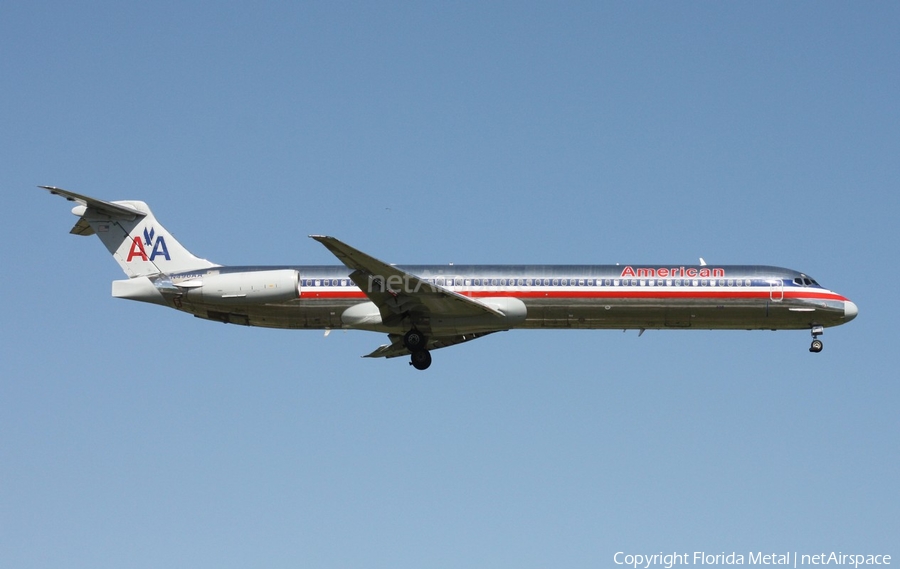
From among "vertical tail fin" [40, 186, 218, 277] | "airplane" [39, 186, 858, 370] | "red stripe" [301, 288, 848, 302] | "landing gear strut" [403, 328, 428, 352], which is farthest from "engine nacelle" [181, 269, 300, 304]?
"landing gear strut" [403, 328, 428, 352]

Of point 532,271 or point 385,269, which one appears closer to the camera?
point 385,269

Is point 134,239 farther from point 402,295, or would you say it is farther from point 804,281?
point 804,281

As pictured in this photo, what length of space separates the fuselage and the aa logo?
7.96 ft

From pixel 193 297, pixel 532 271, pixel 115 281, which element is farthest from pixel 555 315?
pixel 115 281

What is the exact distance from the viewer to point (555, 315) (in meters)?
38.5

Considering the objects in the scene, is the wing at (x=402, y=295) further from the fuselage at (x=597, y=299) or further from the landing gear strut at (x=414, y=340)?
the fuselage at (x=597, y=299)

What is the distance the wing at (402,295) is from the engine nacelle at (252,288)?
95.5 inches

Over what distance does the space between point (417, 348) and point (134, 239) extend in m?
11.4

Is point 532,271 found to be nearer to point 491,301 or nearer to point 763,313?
point 491,301

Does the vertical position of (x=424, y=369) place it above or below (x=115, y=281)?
below

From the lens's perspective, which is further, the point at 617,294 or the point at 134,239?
the point at 134,239

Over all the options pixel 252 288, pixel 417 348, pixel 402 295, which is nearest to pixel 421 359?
pixel 417 348

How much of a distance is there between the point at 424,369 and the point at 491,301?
11.9ft

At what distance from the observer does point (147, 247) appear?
135 feet
